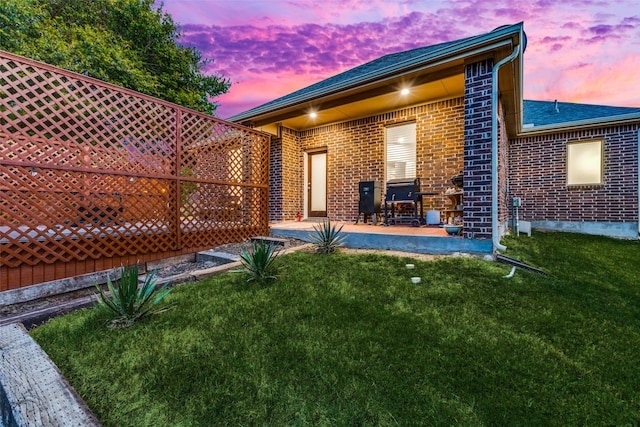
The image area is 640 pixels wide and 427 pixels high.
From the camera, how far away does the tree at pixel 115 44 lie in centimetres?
708

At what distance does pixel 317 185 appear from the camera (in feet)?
26.0

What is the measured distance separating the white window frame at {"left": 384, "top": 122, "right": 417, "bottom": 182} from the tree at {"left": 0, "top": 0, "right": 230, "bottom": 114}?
7.94 metres

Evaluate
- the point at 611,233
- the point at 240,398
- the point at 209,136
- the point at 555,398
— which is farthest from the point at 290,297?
the point at 611,233

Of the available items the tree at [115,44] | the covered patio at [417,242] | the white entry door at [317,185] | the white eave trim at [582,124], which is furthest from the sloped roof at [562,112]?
the tree at [115,44]

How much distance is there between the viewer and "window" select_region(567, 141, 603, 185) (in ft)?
23.7

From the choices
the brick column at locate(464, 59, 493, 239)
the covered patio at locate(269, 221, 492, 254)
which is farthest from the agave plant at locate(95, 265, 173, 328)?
the brick column at locate(464, 59, 493, 239)

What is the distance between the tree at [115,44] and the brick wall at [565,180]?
11859 mm

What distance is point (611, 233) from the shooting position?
6.91 m

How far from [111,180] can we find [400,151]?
568 cm

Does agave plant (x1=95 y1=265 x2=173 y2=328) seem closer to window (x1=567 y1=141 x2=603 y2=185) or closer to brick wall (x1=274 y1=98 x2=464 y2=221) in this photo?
brick wall (x1=274 y1=98 x2=464 y2=221)

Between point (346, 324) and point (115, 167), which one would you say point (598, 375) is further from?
point (115, 167)

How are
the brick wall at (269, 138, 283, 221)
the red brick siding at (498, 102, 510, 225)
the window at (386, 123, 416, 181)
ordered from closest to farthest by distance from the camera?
the red brick siding at (498, 102, 510, 225)
the window at (386, 123, 416, 181)
the brick wall at (269, 138, 283, 221)

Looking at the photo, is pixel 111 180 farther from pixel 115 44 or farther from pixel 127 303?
pixel 115 44

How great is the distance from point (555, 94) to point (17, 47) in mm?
18056
